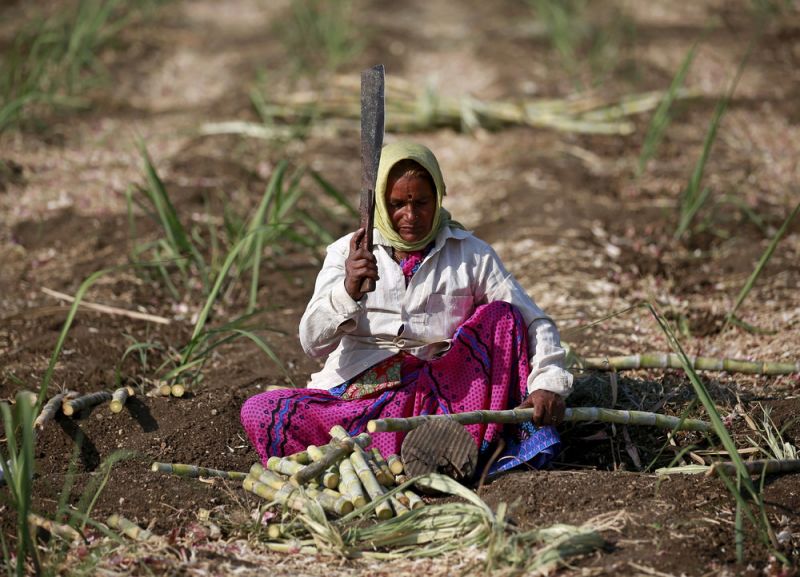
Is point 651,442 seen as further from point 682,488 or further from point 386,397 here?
point 386,397

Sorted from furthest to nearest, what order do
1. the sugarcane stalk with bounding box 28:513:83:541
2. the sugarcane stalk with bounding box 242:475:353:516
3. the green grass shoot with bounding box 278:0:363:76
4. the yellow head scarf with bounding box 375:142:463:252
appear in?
1. the green grass shoot with bounding box 278:0:363:76
2. the yellow head scarf with bounding box 375:142:463:252
3. the sugarcane stalk with bounding box 242:475:353:516
4. the sugarcane stalk with bounding box 28:513:83:541

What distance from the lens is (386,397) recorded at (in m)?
2.74

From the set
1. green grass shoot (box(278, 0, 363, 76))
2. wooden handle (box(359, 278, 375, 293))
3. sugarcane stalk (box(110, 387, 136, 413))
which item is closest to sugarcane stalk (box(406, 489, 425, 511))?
wooden handle (box(359, 278, 375, 293))

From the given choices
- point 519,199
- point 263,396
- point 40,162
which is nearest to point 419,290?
point 263,396

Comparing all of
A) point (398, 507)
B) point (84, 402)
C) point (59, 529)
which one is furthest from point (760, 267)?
point (59, 529)

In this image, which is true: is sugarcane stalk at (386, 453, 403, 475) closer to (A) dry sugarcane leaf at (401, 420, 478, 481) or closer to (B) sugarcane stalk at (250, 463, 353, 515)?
(A) dry sugarcane leaf at (401, 420, 478, 481)

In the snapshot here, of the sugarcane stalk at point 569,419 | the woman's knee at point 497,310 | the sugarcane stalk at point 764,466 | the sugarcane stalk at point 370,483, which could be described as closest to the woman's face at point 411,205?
the woman's knee at point 497,310

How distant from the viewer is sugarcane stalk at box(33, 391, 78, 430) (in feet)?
9.52

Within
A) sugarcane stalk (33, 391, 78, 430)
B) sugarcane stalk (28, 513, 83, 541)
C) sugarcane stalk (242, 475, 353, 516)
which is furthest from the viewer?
sugarcane stalk (33, 391, 78, 430)

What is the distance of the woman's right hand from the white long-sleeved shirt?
98 mm

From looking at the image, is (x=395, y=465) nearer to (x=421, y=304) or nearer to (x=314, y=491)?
(x=314, y=491)

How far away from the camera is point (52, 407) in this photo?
2.95m

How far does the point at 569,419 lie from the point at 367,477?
0.60m

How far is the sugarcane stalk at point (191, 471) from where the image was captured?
8.48 ft
